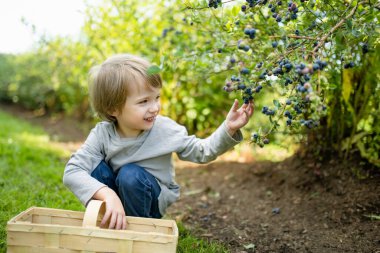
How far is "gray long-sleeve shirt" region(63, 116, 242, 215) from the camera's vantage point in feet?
6.98

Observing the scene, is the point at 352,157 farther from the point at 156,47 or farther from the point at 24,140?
the point at 24,140

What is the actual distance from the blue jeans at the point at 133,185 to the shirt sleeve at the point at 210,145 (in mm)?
240

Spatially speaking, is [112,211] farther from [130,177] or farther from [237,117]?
[237,117]

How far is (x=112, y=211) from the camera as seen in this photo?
185 centimetres

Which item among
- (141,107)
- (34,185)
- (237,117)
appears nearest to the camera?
(237,117)

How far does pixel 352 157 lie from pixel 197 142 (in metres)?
1.27

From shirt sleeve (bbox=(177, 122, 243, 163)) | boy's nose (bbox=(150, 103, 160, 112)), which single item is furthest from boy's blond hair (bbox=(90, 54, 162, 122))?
shirt sleeve (bbox=(177, 122, 243, 163))

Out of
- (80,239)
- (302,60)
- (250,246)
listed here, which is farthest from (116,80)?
(250,246)

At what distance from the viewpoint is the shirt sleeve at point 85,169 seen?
1946 mm

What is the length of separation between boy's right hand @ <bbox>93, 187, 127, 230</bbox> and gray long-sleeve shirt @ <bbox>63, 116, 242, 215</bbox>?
206 mm

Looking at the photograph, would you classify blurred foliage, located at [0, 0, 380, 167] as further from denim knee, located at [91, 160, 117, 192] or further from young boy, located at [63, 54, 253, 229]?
denim knee, located at [91, 160, 117, 192]

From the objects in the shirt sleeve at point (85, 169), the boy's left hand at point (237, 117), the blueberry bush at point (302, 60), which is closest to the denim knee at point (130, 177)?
the shirt sleeve at point (85, 169)

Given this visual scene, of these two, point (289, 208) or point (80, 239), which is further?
point (289, 208)

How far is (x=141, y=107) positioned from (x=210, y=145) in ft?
1.33
